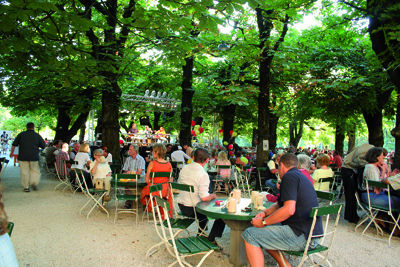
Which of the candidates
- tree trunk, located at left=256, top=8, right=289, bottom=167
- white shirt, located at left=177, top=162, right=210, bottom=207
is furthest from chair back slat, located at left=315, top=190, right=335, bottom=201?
tree trunk, located at left=256, top=8, right=289, bottom=167

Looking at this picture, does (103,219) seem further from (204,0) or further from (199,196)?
(204,0)

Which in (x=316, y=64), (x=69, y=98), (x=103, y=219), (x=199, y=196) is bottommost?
(x=103, y=219)

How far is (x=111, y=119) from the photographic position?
9672 mm

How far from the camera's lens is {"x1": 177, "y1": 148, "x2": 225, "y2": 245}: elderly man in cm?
435

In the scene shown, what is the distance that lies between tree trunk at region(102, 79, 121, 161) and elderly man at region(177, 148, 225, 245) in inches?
227

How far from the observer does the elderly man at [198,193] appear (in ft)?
14.3

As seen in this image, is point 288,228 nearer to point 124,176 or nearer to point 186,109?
point 124,176

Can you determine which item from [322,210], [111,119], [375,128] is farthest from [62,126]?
[322,210]

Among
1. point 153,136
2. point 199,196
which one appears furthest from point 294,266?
point 153,136

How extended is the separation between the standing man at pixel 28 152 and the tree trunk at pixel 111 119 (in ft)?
6.29

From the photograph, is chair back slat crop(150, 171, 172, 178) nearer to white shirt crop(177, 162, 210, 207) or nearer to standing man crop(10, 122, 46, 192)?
white shirt crop(177, 162, 210, 207)

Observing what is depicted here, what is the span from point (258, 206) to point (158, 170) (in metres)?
2.43

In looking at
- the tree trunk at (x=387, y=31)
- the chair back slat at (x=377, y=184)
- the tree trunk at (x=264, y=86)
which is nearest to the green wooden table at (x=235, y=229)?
the chair back slat at (x=377, y=184)

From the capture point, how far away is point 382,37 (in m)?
5.98
